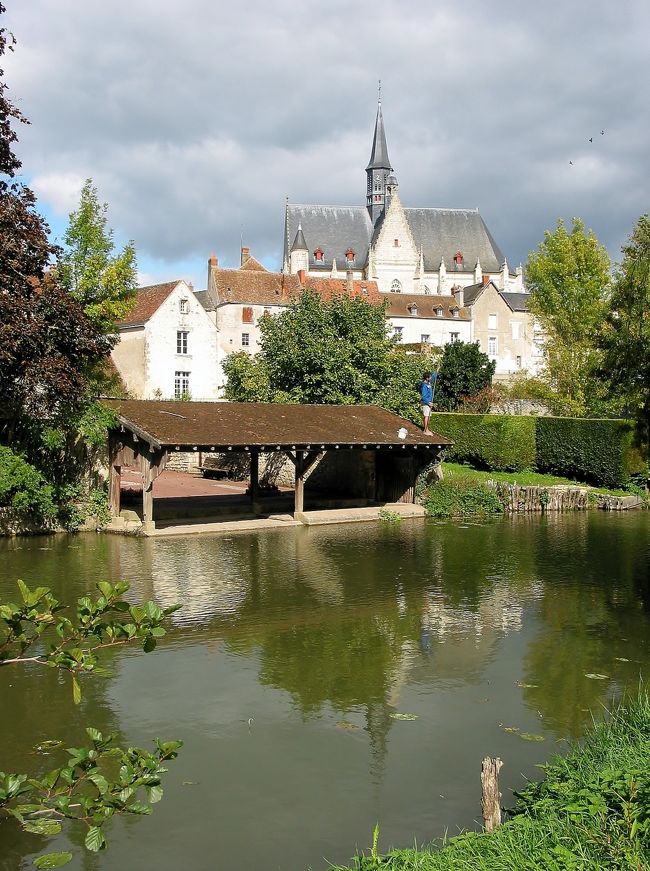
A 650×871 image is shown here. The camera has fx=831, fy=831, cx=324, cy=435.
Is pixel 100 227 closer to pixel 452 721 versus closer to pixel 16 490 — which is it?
pixel 16 490

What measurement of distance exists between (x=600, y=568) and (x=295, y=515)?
8641 millimetres

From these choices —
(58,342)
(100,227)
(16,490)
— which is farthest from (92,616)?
(100,227)

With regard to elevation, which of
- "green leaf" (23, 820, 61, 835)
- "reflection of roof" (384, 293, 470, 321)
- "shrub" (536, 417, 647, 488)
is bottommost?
"green leaf" (23, 820, 61, 835)

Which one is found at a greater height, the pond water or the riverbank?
the riverbank

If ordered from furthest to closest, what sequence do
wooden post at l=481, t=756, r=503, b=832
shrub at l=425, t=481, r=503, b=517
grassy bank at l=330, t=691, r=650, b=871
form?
1. shrub at l=425, t=481, r=503, b=517
2. wooden post at l=481, t=756, r=503, b=832
3. grassy bank at l=330, t=691, r=650, b=871

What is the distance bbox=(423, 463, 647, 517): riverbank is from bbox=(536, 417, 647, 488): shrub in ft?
1.85

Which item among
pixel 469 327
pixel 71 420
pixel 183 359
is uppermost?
pixel 469 327

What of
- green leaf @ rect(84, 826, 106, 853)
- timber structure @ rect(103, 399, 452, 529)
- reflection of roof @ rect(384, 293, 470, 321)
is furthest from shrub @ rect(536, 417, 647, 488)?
→ reflection of roof @ rect(384, 293, 470, 321)

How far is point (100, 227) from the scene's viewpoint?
27.5 meters

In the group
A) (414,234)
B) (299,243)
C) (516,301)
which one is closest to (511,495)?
(516,301)

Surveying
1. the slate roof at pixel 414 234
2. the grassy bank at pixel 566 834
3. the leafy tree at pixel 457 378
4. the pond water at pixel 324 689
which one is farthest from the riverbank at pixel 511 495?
the slate roof at pixel 414 234

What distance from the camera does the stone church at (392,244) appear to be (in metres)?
82.1

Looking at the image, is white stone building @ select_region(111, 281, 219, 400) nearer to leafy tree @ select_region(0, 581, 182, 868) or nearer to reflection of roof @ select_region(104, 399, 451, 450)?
reflection of roof @ select_region(104, 399, 451, 450)

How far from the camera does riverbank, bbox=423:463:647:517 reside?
26234 millimetres
